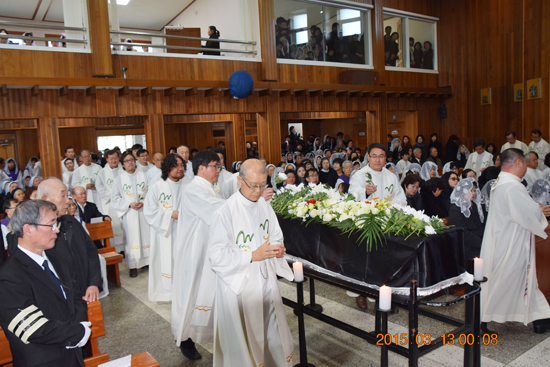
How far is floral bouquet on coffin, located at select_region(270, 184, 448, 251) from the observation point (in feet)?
11.3

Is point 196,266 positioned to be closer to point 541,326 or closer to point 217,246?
point 217,246

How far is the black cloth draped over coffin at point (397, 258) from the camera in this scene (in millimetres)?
3244

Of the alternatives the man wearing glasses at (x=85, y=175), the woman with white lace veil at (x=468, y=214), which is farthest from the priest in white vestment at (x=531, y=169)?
the man wearing glasses at (x=85, y=175)

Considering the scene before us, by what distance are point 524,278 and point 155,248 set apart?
457cm

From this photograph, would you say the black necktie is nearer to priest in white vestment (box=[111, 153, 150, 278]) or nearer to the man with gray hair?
the man with gray hair

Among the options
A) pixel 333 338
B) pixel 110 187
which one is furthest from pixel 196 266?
pixel 110 187

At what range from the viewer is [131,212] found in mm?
7461

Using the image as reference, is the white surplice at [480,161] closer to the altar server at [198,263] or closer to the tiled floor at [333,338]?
the tiled floor at [333,338]

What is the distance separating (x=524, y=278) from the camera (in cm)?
441

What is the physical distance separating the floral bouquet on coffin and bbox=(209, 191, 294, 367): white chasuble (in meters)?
0.81

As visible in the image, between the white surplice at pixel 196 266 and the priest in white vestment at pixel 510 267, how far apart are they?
2804 mm

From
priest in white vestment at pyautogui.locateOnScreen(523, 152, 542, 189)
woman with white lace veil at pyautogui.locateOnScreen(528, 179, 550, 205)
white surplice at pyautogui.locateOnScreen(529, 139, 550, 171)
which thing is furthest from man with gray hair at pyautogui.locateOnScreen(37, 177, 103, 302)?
white surplice at pyautogui.locateOnScreen(529, 139, 550, 171)

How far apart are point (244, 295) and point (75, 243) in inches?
65.0

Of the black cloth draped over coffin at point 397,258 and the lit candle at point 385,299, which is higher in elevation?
the black cloth draped over coffin at point 397,258
